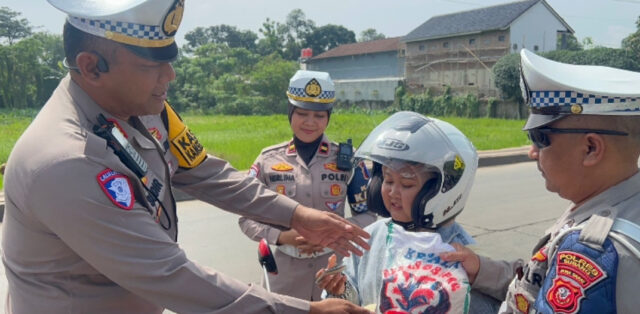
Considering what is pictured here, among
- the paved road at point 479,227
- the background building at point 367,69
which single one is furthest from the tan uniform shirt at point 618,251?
the background building at point 367,69

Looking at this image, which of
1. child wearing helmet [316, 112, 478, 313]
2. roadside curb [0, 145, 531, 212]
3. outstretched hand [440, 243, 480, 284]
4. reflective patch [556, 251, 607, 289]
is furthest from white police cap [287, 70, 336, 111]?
roadside curb [0, 145, 531, 212]

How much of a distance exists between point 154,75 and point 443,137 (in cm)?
104

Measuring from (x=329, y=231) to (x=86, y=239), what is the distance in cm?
108

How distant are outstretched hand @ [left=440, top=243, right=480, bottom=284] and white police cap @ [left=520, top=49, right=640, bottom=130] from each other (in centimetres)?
44

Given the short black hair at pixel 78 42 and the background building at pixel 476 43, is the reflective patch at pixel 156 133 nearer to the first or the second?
Result: the short black hair at pixel 78 42

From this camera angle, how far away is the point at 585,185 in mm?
1606

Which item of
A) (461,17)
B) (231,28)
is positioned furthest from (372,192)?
(231,28)

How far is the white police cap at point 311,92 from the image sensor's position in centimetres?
318

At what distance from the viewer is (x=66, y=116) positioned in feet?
5.64

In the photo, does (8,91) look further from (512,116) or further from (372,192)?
(372,192)

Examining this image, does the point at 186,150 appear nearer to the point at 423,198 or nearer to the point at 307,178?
the point at 307,178

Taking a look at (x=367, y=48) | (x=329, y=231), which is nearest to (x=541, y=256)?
(x=329, y=231)

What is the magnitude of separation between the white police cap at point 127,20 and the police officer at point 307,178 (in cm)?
140

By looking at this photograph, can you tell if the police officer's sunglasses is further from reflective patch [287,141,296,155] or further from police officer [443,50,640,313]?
reflective patch [287,141,296,155]
